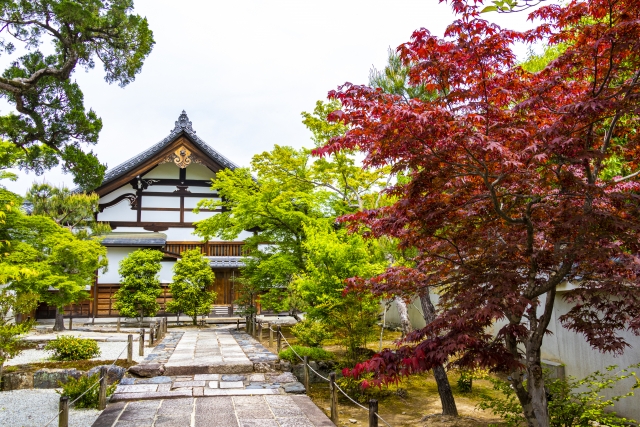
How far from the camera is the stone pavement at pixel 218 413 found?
23.1ft

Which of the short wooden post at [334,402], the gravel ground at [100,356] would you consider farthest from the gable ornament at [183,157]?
the short wooden post at [334,402]

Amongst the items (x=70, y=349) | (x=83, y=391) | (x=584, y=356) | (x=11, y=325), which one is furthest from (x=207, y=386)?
(x=584, y=356)

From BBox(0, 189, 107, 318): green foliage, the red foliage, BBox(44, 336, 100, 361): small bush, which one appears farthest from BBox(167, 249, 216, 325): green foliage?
the red foliage

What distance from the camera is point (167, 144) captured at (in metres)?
26.8

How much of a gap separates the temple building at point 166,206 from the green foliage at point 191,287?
363 centimetres

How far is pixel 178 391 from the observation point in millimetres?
8883

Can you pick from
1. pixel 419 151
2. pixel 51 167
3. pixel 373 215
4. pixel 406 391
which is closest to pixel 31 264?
pixel 51 167

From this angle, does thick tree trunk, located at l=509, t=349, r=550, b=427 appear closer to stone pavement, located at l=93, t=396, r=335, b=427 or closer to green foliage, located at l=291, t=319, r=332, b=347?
stone pavement, located at l=93, t=396, r=335, b=427

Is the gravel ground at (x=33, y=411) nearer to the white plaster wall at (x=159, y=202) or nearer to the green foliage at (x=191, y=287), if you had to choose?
the green foliage at (x=191, y=287)

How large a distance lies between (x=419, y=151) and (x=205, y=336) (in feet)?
49.5

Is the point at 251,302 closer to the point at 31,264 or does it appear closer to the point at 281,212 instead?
the point at 281,212

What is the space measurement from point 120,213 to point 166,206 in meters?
2.48

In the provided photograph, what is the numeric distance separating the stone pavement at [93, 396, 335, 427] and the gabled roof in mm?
19829

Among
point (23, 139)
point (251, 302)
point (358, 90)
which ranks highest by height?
point (23, 139)
